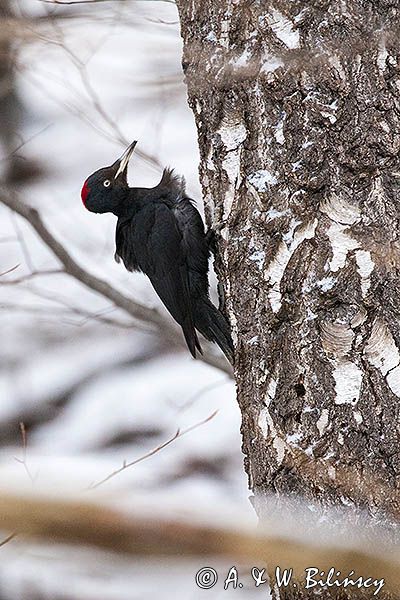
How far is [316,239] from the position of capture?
1690mm

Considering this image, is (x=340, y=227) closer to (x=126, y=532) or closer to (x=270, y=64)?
(x=270, y=64)

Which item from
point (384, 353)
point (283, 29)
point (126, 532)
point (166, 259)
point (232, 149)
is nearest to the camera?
point (126, 532)

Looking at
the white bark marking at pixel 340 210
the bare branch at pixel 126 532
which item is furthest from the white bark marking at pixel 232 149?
the bare branch at pixel 126 532

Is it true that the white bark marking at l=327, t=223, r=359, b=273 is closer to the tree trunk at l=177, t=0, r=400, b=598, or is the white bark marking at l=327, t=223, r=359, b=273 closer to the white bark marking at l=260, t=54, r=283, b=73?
the tree trunk at l=177, t=0, r=400, b=598

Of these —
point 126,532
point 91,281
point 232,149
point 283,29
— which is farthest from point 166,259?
point 126,532

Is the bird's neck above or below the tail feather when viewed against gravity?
above

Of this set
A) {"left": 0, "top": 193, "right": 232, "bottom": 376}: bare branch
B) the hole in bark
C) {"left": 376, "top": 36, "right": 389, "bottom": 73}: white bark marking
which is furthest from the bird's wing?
{"left": 376, "top": 36, "right": 389, "bottom": 73}: white bark marking

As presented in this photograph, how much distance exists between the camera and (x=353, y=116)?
5.34ft

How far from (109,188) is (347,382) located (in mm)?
1883

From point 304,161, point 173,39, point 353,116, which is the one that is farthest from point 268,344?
point 173,39

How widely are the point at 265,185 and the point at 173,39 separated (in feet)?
5.94

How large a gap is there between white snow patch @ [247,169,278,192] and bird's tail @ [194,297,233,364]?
0.78 m

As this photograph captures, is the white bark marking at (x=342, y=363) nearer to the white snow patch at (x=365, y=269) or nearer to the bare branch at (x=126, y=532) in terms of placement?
the white snow patch at (x=365, y=269)

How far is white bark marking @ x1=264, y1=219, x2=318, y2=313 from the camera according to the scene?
1710 mm
